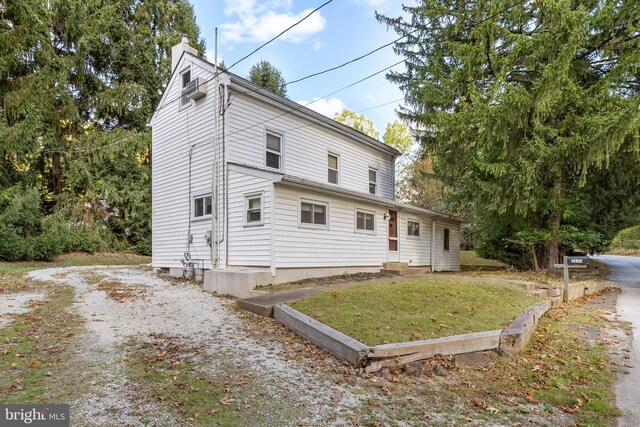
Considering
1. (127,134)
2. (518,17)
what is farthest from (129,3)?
(518,17)

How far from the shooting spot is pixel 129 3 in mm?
21734

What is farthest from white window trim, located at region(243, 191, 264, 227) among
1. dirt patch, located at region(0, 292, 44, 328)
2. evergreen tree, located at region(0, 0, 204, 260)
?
evergreen tree, located at region(0, 0, 204, 260)

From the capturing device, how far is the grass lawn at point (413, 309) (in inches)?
198

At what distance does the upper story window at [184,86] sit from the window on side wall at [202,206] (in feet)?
11.7

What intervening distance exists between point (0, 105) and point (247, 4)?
14360 mm

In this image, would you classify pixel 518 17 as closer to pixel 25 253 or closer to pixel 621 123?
pixel 621 123

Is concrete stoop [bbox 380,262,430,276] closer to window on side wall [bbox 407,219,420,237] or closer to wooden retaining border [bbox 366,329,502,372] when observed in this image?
window on side wall [bbox 407,219,420,237]

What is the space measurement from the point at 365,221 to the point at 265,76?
70.6 feet

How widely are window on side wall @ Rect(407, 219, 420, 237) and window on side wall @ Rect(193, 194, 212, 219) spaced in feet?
26.6

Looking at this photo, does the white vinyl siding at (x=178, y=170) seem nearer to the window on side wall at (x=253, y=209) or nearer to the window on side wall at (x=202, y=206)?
the window on side wall at (x=202, y=206)

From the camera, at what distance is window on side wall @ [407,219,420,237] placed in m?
15.0

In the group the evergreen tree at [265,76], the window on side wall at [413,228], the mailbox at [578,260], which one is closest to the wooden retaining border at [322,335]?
the mailbox at [578,260]

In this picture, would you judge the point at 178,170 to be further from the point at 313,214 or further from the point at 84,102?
the point at 84,102

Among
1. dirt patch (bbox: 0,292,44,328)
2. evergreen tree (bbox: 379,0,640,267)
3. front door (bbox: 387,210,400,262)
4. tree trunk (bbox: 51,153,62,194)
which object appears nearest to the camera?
dirt patch (bbox: 0,292,44,328)
